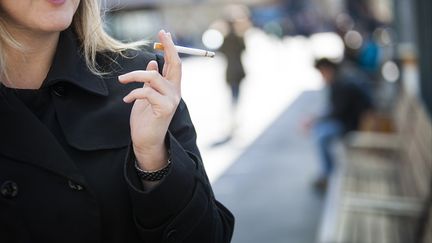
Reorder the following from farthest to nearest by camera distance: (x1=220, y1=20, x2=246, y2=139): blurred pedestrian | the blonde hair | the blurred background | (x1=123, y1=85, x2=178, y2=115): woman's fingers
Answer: (x1=220, y1=20, x2=246, y2=139): blurred pedestrian
the blurred background
the blonde hair
(x1=123, y1=85, x2=178, y2=115): woman's fingers

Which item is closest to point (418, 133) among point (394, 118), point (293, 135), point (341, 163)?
point (341, 163)

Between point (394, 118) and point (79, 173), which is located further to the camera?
point (394, 118)

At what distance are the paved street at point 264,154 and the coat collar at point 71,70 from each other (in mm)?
3520

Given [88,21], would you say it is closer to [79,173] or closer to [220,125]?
[79,173]

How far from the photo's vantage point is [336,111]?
20.1ft

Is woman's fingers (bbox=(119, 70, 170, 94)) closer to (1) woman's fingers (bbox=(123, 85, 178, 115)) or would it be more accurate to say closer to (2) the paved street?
(1) woman's fingers (bbox=(123, 85, 178, 115))

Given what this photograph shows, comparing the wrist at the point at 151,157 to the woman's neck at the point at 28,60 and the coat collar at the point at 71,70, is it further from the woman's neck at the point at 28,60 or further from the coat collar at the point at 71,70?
the woman's neck at the point at 28,60

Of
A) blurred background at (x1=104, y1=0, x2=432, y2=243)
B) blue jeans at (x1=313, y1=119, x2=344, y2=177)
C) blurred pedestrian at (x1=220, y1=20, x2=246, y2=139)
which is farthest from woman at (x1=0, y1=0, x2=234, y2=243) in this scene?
blurred pedestrian at (x1=220, y1=20, x2=246, y2=139)

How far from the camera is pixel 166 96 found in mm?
1287

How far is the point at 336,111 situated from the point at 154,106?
199 inches

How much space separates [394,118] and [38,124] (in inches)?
221

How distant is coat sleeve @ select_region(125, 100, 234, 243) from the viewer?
130 centimetres

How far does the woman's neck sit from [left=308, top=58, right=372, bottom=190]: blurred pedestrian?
15.7 ft

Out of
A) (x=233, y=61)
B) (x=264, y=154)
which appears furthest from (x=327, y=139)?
(x=233, y=61)
